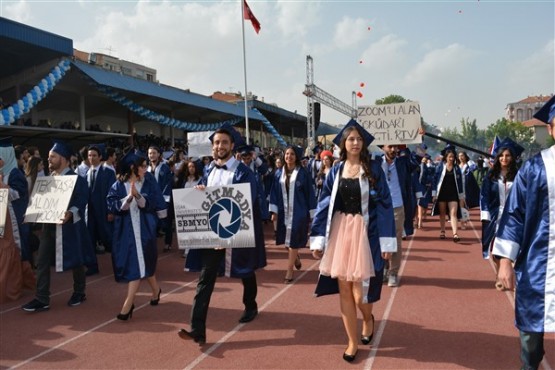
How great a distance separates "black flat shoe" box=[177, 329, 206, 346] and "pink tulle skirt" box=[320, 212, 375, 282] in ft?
4.07

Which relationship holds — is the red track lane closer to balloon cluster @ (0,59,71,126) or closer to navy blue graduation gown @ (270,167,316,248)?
navy blue graduation gown @ (270,167,316,248)

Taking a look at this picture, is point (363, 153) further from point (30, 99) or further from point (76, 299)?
point (30, 99)

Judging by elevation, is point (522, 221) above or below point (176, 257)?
above

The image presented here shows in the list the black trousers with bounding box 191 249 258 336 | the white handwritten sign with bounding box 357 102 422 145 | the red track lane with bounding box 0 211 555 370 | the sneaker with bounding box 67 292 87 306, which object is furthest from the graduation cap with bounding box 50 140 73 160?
the white handwritten sign with bounding box 357 102 422 145

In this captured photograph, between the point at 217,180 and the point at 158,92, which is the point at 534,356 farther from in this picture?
the point at 158,92

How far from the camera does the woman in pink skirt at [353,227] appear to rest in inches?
149

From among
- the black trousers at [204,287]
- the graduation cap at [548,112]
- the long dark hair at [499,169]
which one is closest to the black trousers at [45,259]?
the black trousers at [204,287]

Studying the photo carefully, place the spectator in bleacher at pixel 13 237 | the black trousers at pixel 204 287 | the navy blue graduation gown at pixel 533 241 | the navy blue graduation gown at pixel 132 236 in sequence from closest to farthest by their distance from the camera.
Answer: the navy blue graduation gown at pixel 533 241
the black trousers at pixel 204 287
the navy blue graduation gown at pixel 132 236
the spectator in bleacher at pixel 13 237

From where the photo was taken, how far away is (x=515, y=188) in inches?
114

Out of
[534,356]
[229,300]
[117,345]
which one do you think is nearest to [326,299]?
[229,300]

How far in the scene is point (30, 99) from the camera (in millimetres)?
12461

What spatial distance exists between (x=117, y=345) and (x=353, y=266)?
2310 millimetres

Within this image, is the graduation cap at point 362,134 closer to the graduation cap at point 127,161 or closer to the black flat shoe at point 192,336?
the black flat shoe at point 192,336

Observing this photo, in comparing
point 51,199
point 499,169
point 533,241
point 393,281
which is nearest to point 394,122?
point 499,169
